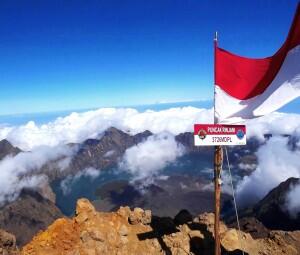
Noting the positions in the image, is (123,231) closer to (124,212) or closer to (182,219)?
(124,212)

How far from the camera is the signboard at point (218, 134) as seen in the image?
1731cm

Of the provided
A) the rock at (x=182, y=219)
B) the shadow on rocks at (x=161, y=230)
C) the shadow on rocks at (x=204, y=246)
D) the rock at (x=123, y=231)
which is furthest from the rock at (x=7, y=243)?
the shadow on rocks at (x=204, y=246)

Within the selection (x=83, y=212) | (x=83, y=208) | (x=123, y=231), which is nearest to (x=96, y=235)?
(x=123, y=231)

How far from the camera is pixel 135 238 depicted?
97.8ft

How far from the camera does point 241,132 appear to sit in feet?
58.2

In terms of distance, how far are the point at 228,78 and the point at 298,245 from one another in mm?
22449

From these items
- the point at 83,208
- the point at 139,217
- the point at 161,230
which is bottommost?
the point at 161,230

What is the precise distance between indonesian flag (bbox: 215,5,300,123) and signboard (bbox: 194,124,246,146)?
0.52 metres

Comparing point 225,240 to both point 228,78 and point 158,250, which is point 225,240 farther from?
point 228,78

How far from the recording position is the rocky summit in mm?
27484

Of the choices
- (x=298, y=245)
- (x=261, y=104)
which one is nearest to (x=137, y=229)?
(x=298, y=245)

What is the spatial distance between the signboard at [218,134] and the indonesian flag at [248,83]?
1.70 feet

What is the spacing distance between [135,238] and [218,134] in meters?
15.4

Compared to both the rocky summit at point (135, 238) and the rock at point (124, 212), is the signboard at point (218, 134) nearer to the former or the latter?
the rocky summit at point (135, 238)
